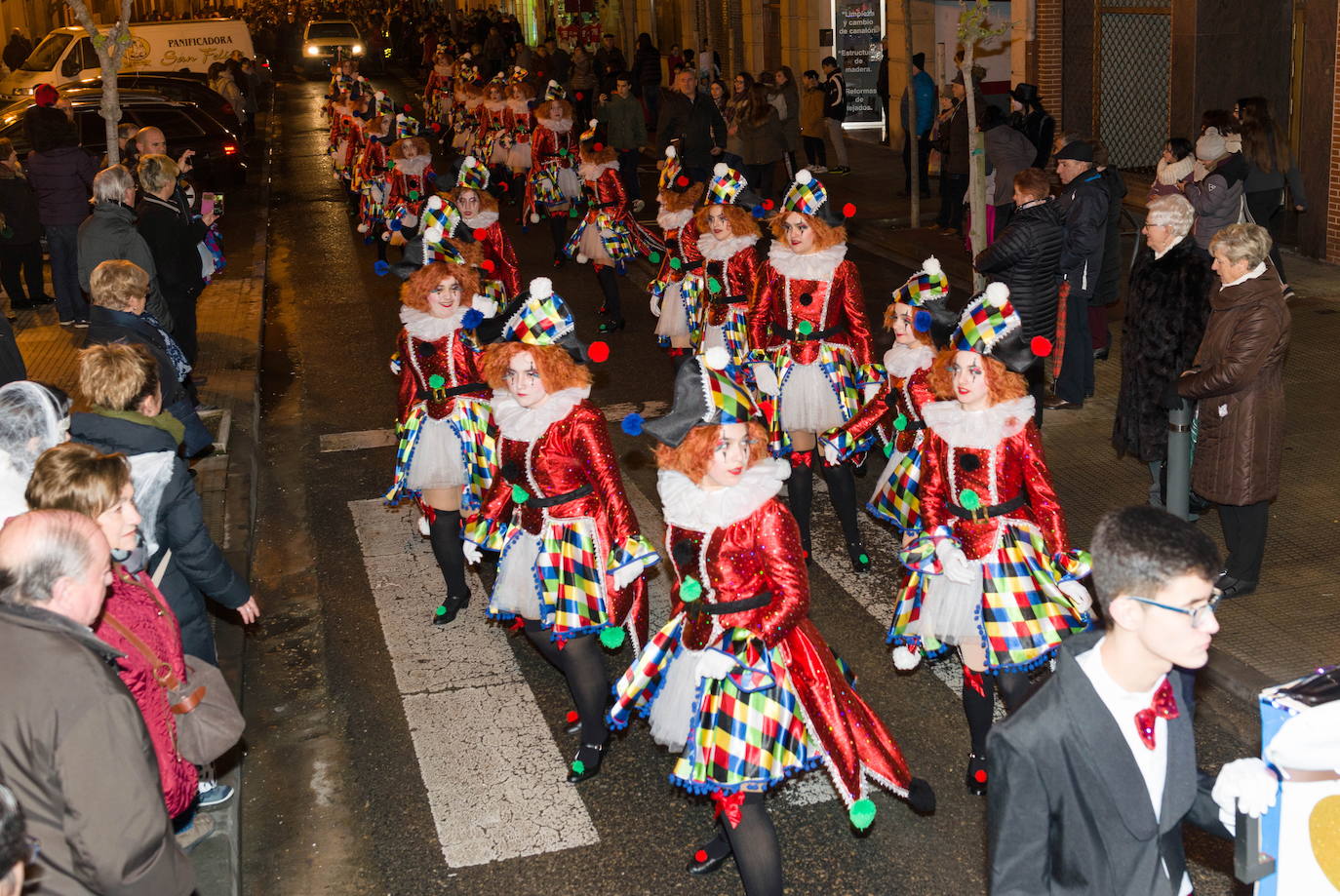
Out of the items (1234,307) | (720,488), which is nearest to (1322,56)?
(1234,307)

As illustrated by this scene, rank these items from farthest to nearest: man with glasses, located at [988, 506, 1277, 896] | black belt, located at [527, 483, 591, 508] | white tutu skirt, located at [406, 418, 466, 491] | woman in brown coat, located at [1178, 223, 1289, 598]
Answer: white tutu skirt, located at [406, 418, 466, 491] < woman in brown coat, located at [1178, 223, 1289, 598] < black belt, located at [527, 483, 591, 508] < man with glasses, located at [988, 506, 1277, 896]

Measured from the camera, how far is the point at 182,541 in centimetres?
574

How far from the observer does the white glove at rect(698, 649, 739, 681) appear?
485cm

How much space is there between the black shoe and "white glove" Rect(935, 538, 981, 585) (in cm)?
84

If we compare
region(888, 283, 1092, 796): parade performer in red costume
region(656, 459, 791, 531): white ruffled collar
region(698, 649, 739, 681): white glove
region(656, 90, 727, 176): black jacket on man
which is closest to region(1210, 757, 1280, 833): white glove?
region(698, 649, 739, 681): white glove

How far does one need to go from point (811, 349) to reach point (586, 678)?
117 inches

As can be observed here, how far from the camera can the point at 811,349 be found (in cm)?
838

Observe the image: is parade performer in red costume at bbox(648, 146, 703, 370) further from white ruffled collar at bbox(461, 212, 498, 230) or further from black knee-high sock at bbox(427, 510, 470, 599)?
black knee-high sock at bbox(427, 510, 470, 599)

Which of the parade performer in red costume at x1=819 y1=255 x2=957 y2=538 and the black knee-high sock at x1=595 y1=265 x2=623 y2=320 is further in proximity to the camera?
the black knee-high sock at x1=595 y1=265 x2=623 y2=320

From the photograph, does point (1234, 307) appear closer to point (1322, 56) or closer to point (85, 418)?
point (85, 418)

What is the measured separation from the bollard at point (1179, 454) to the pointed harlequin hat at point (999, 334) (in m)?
2.24

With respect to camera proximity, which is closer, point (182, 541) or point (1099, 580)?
point (1099, 580)

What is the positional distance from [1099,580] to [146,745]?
2.46 meters

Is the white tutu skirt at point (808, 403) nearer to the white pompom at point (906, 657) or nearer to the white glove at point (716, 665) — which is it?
the white pompom at point (906, 657)
